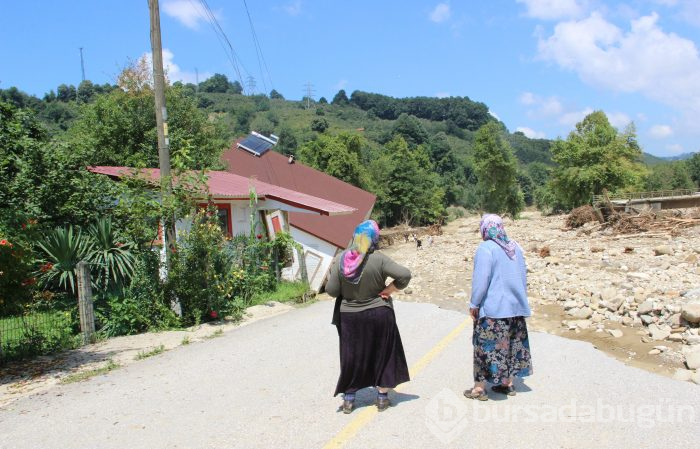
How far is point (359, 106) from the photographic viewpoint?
191 m

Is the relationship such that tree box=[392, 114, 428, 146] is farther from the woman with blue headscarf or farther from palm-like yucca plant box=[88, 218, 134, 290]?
the woman with blue headscarf

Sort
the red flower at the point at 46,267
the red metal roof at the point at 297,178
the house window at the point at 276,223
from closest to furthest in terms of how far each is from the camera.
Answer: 1. the red flower at the point at 46,267
2. the house window at the point at 276,223
3. the red metal roof at the point at 297,178

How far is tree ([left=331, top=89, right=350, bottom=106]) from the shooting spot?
630 feet

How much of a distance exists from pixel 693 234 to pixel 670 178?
76.9 metres

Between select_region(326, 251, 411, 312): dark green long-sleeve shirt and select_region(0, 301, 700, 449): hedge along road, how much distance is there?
1022 mm

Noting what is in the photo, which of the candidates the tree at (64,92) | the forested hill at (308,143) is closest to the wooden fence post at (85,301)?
the forested hill at (308,143)

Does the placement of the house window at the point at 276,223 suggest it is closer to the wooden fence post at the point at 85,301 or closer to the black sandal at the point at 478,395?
the wooden fence post at the point at 85,301

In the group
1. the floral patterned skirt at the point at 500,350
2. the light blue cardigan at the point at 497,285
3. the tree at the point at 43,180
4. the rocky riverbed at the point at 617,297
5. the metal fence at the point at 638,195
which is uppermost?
the tree at the point at 43,180

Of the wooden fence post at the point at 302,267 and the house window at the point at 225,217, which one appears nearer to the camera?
the house window at the point at 225,217

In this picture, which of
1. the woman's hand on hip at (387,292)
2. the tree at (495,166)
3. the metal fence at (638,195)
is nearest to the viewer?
the woman's hand on hip at (387,292)

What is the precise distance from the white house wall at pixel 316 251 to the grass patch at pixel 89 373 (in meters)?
9.13

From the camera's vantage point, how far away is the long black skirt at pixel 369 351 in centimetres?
477

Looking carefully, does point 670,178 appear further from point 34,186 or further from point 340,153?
point 34,186

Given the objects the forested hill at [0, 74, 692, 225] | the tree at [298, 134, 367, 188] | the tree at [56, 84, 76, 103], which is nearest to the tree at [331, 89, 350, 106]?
the forested hill at [0, 74, 692, 225]
